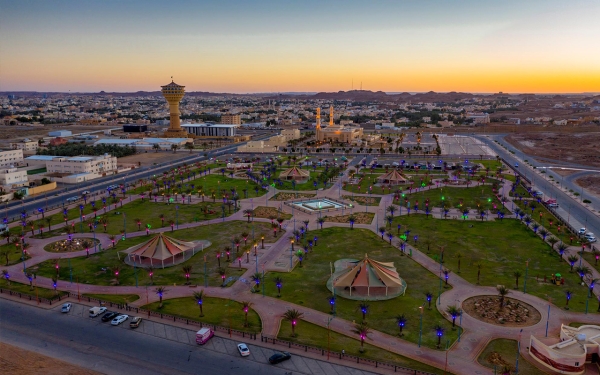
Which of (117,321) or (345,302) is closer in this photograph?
(117,321)

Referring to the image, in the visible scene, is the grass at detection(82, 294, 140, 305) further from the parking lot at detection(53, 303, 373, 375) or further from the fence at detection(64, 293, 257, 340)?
the parking lot at detection(53, 303, 373, 375)

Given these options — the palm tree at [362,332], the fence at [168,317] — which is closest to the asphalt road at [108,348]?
the fence at [168,317]

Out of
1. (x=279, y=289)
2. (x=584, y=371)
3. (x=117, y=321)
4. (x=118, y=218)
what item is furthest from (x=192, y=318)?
(x=118, y=218)

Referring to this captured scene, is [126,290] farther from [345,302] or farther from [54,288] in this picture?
[345,302]

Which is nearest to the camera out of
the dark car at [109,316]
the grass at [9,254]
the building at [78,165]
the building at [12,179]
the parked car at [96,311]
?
the dark car at [109,316]

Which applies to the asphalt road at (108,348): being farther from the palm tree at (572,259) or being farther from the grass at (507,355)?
the palm tree at (572,259)

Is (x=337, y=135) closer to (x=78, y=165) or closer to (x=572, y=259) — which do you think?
(x=78, y=165)
